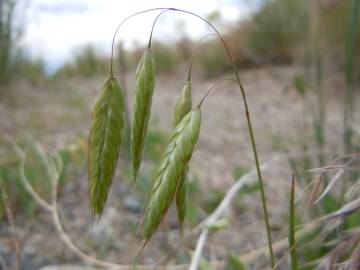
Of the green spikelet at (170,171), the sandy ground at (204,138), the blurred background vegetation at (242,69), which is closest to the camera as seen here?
the green spikelet at (170,171)

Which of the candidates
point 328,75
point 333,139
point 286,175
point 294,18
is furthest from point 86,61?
point 286,175

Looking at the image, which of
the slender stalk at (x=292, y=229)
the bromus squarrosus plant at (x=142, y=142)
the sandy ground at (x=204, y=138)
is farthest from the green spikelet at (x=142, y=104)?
the sandy ground at (x=204, y=138)

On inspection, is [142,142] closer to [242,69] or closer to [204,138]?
[204,138]

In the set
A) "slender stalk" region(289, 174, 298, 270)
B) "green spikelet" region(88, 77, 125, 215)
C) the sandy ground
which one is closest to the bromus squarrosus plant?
"green spikelet" region(88, 77, 125, 215)

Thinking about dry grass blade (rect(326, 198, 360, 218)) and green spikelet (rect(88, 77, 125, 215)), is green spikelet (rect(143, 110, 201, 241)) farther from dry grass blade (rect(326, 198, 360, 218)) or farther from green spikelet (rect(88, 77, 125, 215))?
dry grass blade (rect(326, 198, 360, 218))

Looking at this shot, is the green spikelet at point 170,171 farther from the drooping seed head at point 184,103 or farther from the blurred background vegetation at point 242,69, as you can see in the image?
the blurred background vegetation at point 242,69

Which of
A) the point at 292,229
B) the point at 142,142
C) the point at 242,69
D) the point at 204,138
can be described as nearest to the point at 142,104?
the point at 142,142
